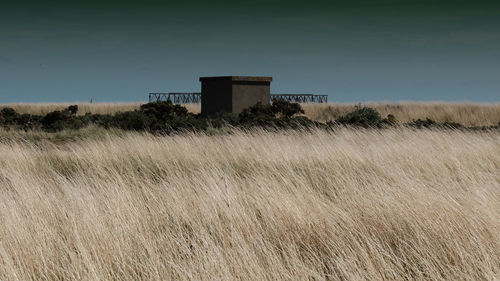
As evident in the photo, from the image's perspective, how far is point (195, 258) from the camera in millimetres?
3779

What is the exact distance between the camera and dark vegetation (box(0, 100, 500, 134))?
49.4ft

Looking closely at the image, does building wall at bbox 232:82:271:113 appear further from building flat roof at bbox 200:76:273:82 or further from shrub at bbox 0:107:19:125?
shrub at bbox 0:107:19:125

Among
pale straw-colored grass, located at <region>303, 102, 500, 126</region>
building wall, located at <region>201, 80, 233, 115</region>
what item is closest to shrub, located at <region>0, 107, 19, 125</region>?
building wall, located at <region>201, 80, 233, 115</region>

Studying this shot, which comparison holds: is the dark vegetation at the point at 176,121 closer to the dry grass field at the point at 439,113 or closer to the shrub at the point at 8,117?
the shrub at the point at 8,117

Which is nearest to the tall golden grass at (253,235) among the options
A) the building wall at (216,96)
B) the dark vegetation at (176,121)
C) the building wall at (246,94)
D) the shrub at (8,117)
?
the dark vegetation at (176,121)

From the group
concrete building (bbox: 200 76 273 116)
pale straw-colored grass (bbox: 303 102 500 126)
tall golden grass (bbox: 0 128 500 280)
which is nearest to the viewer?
tall golden grass (bbox: 0 128 500 280)

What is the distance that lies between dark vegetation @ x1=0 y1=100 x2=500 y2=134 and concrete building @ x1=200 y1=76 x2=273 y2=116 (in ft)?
9.96

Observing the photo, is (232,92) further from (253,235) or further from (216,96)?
(253,235)

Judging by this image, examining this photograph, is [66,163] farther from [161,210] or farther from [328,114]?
[328,114]

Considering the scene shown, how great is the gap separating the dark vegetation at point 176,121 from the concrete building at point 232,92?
3.04 m

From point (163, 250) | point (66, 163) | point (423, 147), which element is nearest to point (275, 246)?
point (163, 250)

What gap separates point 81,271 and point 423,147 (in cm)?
826

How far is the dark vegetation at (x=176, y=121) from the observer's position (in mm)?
15070

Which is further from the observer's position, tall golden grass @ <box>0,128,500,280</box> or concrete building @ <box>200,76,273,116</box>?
concrete building @ <box>200,76,273,116</box>
